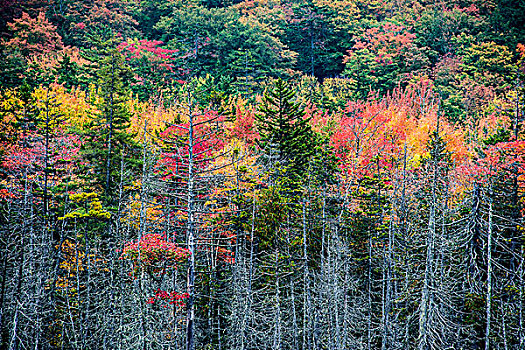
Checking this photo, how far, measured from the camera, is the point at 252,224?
25281 millimetres

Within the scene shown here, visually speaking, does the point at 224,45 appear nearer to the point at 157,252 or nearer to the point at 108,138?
the point at 108,138

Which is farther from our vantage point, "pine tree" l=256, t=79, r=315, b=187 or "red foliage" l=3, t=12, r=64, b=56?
"red foliage" l=3, t=12, r=64, b=56

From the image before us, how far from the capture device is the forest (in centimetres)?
2258

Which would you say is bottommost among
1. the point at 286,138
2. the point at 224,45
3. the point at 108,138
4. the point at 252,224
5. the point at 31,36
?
the point at 252,224

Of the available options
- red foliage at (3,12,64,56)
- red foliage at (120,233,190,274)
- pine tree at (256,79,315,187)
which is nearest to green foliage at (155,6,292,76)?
red foliage at (3,12,64,56)

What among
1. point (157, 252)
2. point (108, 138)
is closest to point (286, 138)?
point (108, 138)

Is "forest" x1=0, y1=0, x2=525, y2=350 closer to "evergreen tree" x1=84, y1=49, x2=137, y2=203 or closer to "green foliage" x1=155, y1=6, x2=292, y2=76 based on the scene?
"evergreen tree" x1=84, y1=49, x2=137, y2=203

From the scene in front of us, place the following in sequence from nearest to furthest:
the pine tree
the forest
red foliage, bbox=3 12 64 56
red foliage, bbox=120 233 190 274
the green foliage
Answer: red foliage, bbox=120 233 190 274 → the forest → the pine tree → red foliage, bbox=3 12 64 56 → the green foliage

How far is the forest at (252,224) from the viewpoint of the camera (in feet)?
74.1

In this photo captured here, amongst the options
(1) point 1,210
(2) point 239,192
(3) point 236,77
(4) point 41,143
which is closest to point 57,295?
(1) point 1,210

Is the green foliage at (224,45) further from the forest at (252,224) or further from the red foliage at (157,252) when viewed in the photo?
the red foliage at (157,252)

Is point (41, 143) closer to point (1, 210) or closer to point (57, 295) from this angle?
point (1, 210)

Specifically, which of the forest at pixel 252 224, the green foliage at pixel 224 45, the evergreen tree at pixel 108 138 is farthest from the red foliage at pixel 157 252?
the green foliage at pixel 224 45

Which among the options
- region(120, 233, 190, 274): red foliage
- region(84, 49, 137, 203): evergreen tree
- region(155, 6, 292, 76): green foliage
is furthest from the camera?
region(155, 6, 292, 76): green foliage
